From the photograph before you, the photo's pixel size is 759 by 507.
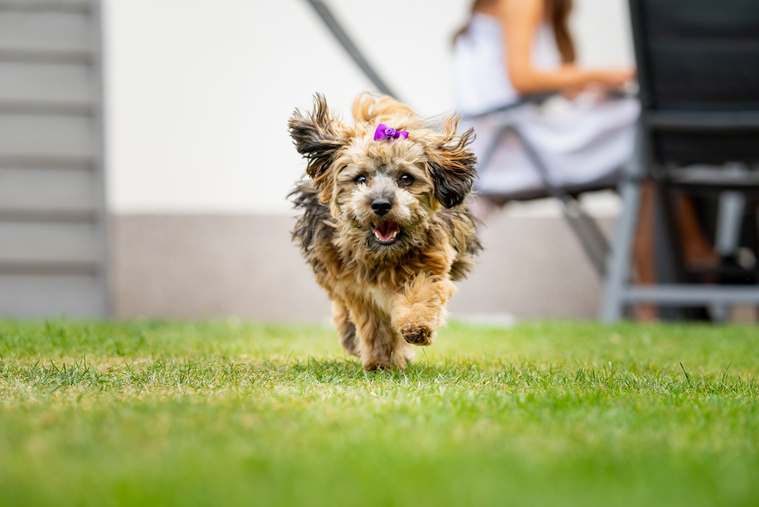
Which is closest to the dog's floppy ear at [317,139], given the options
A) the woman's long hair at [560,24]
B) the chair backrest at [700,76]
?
the chair backrest at [700,76]

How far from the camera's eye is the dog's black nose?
2932 mm

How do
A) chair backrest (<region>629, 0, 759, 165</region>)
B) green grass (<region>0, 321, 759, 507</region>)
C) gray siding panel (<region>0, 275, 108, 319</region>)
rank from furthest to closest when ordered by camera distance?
1. gray siding panel (<region>0, 275, 108, 319</region>)
2. chair backrest (<region>629, 0, 759, 165</region>)
3. green grass (<region>0, 321, 759, 507</region>)

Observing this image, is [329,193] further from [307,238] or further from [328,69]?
[328,69]

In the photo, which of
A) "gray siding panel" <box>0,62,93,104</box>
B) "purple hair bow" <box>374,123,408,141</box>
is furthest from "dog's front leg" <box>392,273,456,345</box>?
"gray siding panel" <box>0,62,93,104</box>

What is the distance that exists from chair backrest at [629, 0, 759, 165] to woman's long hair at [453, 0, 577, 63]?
1.16m

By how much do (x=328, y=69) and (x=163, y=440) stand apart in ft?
24.0

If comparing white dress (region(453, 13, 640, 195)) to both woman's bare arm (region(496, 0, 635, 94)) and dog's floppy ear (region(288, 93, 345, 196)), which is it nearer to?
woman's bare arm (region(496, 0, 635, 94))

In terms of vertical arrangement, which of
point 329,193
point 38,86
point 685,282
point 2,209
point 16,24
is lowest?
point 685,282

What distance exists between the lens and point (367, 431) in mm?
1798

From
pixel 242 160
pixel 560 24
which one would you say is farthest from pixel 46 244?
pixel 560 24

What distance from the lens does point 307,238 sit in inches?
132

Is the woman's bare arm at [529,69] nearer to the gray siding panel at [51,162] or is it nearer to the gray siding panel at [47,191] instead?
the gray siding panel at [51,162]

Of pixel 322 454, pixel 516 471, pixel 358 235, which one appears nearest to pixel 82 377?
pixel 358 235

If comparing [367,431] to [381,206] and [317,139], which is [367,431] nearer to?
[381,206]
